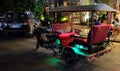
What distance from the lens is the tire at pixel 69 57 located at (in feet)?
26.2

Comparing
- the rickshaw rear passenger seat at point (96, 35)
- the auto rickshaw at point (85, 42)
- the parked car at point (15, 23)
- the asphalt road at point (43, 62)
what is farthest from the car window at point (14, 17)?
the rickshaw rear passenger seat at point (96, 35)

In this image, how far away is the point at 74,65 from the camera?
8.02 meters

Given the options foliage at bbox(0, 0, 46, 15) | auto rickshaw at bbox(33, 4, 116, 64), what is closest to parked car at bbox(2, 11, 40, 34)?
foliage at bbox(0, 0, 46, 15)

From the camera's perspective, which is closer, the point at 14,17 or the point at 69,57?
the point at 69,57

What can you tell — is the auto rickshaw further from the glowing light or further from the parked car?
the parked car

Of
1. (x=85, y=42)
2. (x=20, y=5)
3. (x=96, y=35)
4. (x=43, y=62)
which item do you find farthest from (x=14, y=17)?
(x=96, y=35)

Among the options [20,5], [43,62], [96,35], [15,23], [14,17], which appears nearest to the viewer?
[96,35]

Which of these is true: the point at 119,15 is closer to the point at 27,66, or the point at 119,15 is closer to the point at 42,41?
the point at 42,41

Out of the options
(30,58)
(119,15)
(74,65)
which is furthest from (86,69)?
(119,15)

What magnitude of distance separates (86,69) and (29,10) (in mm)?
9911

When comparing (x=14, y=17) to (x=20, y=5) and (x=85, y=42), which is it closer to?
(x=20, y=5)

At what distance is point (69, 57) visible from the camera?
8156 millimetres

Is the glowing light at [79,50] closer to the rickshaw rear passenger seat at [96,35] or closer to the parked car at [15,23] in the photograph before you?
the rickshaw rear passenger seat at [96,35]

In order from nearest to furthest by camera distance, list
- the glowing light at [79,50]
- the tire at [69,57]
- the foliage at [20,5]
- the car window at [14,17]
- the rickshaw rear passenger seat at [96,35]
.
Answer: the rickshaw rear passenger seat at [96,35]
the glowing light at [79,50]
the tire at [69,57]
the car window at [14,17]
the foliage at [20,5]
